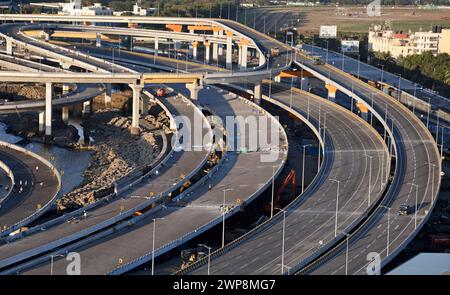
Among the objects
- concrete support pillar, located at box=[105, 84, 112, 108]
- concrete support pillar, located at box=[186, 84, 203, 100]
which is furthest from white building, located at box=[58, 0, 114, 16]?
concrete support pillar, located at box=[186, 84, 203, 100]

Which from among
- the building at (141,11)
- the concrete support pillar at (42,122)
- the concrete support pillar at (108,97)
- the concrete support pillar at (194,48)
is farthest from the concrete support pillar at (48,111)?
the building at (141,11)

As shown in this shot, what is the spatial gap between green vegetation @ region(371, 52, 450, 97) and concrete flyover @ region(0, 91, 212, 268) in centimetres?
1750

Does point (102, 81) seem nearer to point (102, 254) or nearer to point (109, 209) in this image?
point (109, 209)

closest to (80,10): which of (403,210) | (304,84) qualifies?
(304,84)

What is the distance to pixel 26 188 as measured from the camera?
2059 cm

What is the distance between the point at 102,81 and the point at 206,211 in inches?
506

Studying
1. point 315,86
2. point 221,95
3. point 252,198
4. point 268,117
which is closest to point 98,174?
point 252,198

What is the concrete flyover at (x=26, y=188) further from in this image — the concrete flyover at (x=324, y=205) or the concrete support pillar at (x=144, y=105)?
the concrete support pillar at (x=144, y=105)

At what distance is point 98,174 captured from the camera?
23.7m

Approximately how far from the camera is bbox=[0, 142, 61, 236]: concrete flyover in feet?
59.0

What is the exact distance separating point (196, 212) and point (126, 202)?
4.94 ft

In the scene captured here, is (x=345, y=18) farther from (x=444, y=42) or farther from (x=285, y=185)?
(x=285, y=185)
